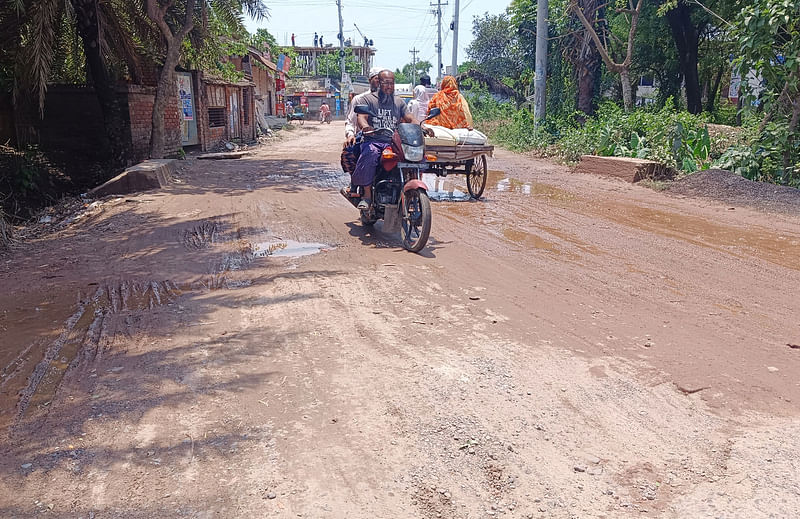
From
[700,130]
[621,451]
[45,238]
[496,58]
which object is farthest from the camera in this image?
[496,58]

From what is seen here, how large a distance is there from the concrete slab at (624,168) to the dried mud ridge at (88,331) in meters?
9.15

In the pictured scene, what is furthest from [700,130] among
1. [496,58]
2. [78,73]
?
[496,58]

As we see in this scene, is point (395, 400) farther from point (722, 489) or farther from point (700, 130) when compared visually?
point (700, 130)

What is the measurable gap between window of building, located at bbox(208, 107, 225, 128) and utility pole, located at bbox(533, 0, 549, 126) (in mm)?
10296

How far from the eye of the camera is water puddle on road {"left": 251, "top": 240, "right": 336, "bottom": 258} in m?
6.58

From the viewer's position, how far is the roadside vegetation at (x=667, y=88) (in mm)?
10477

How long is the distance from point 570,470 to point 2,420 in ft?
9.10

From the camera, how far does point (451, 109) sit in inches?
455

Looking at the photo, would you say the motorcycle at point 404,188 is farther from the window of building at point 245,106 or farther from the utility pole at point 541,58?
the window of building at point 245,106

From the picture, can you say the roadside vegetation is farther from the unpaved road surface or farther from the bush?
the unpaved road surface

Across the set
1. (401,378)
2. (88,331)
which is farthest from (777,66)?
(88,331)

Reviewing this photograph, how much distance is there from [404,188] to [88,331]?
3367 mm

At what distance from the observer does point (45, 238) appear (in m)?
7.79

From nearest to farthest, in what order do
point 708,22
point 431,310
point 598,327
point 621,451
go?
point 621,451 → point 598,327 → point 431,310 → point 708,22
